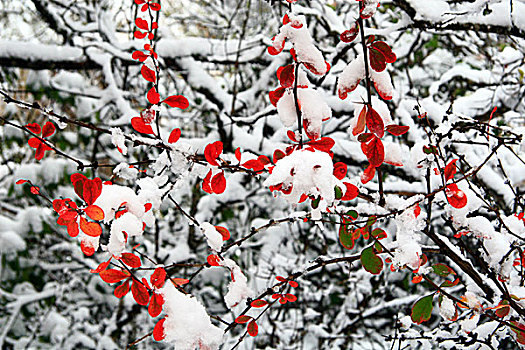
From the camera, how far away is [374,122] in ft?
2.11

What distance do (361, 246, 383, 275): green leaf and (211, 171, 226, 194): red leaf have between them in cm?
35

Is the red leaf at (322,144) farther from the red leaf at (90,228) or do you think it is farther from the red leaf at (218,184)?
the red leaf at (90,228)

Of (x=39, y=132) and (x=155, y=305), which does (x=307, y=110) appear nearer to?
(x=155, y=305)

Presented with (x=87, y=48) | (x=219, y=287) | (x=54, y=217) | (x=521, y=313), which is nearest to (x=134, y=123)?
(x=521, y=313)

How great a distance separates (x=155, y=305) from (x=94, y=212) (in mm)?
231

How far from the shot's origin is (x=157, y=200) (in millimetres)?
816

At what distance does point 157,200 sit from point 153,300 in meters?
0.22

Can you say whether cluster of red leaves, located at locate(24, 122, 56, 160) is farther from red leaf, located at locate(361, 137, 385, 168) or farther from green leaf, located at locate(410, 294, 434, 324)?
green leaf, located at locate(410, 294, 434, 324)

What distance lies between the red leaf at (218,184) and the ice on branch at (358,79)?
1.09 feet

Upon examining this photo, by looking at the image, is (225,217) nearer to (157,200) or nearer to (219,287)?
(219,287)

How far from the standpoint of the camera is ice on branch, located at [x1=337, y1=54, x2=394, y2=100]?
2.09 feet

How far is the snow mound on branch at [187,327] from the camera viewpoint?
2.34 feet

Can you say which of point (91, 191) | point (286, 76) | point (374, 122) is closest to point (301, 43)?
point (286, 76)

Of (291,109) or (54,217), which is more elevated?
(54,217)
